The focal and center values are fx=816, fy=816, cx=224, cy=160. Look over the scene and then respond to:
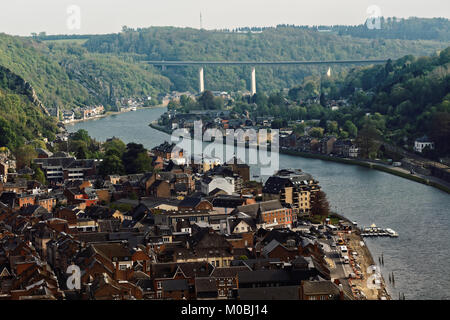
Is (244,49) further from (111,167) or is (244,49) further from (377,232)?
(377,232)

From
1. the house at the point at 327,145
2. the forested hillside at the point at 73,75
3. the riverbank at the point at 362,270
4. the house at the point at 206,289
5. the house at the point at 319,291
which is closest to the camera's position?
the house at the point at 319,291

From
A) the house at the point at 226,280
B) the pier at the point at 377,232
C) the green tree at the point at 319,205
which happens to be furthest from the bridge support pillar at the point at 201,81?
the house at the point at 226,280

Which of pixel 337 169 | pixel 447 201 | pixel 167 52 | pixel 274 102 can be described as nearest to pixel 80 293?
pixel 447 201

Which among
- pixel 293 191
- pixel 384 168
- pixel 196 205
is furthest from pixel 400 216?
pixel 384 168

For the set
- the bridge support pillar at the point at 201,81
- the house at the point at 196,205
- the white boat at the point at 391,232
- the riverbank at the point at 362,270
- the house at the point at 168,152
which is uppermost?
the house at the point at 196,205

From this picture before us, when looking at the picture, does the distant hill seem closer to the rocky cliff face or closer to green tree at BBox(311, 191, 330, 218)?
the rocky cliff face

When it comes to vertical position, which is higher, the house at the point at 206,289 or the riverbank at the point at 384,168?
the house at the point at 206,289

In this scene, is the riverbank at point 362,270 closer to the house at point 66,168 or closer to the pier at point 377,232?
the pier at point 377,232

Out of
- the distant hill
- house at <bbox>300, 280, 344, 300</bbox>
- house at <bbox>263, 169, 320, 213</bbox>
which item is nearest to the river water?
house at <bbox>263, 169, 320, 213</bbox>
